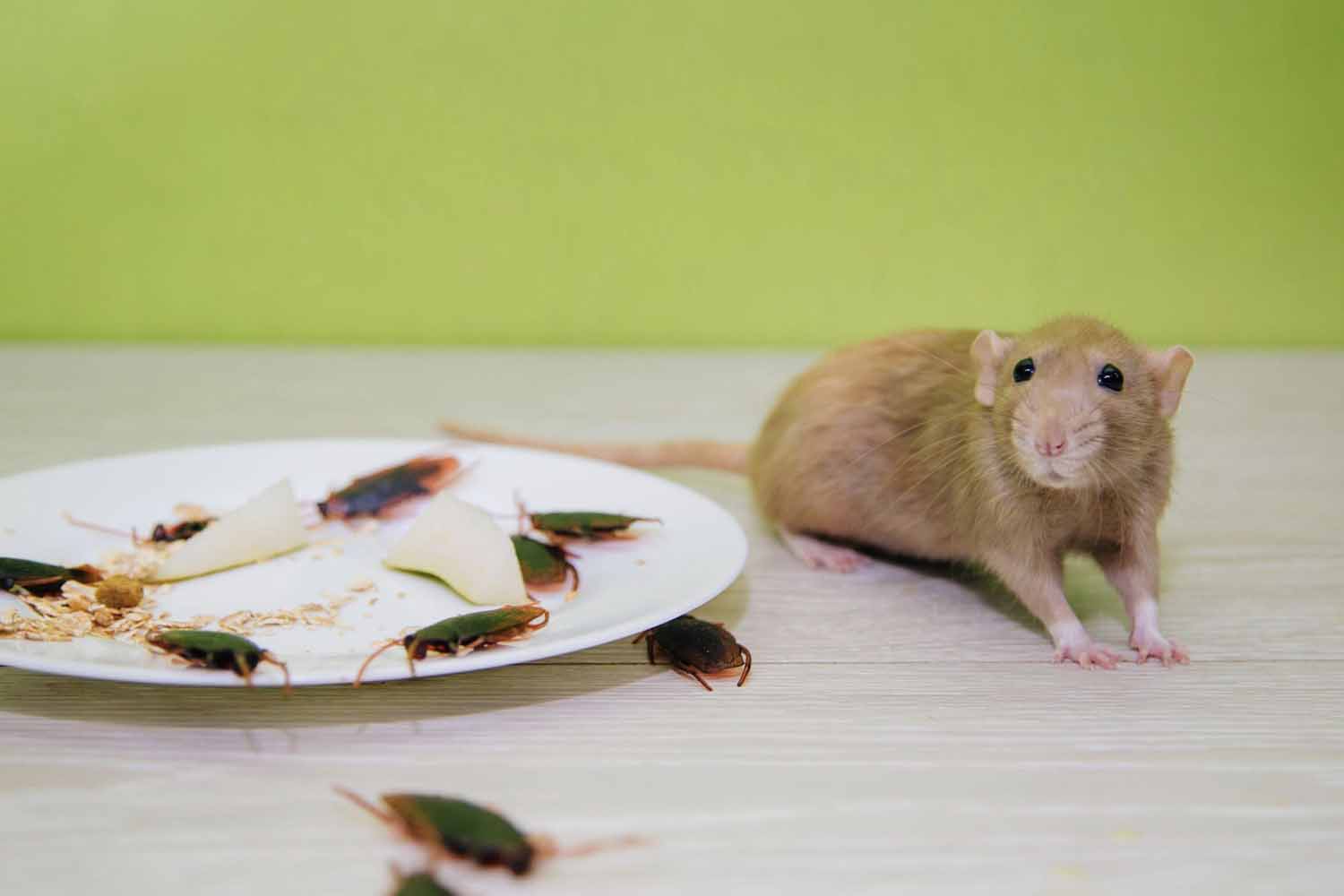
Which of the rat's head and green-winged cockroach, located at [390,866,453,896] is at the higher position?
the rat's head

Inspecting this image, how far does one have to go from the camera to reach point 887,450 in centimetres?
163

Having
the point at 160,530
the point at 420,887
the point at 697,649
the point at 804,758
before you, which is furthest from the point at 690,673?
the point at 160,530

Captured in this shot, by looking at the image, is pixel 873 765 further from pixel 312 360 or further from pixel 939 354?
pixel 312 360

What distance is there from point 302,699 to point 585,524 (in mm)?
405

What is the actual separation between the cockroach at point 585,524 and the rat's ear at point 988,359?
40cm

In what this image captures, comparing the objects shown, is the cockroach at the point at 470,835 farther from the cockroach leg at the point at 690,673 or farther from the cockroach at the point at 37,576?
the cockroach at the point at 37,576

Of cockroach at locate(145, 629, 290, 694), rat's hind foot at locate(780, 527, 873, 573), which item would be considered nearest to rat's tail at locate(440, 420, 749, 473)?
rat's hind foot at locate(780, 527, 873, 573)

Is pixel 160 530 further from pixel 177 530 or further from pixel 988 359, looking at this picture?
pixel 988 359

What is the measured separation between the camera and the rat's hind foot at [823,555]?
1696 millimetres

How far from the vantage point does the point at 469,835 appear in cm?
89

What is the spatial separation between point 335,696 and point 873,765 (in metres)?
0.49

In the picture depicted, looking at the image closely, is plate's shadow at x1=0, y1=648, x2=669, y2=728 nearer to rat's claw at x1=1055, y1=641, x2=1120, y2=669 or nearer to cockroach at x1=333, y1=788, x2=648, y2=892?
cockroach at x1=333, y1=788, x2=648, y2=892

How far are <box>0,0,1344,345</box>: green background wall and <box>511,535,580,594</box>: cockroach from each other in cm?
204

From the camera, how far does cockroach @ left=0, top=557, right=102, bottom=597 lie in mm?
1287
